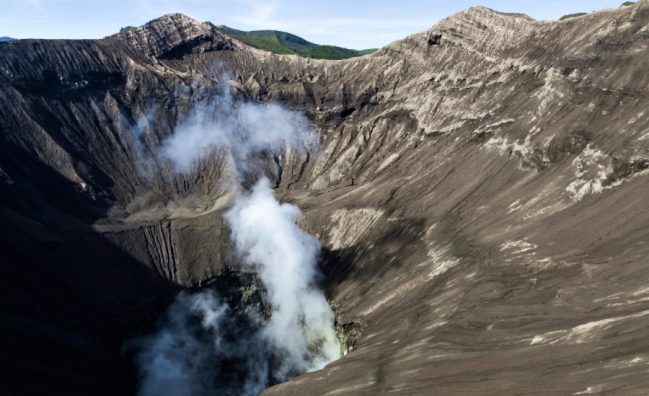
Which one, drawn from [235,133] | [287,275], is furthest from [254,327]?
[235,133]

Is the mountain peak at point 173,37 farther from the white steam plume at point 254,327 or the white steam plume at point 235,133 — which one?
the white steam plume at point 254,327

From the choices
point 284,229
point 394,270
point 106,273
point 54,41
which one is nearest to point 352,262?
point 394,270

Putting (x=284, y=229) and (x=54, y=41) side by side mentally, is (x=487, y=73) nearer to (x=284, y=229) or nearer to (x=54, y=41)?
(x=284, y=229)

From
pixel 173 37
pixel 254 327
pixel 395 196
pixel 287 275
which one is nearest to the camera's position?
pixel 254 327

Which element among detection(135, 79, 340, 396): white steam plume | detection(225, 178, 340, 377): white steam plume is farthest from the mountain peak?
detection(225, 178, 340, 377): white steam plume

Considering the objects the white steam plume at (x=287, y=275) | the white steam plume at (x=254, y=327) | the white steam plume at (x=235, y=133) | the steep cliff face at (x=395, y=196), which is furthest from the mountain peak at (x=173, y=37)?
the white steam plume at (x=287, y=275)

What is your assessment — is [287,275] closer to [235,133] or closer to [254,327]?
[254,327]

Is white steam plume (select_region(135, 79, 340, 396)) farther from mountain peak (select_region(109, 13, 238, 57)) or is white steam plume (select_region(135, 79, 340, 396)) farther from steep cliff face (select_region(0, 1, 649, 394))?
mountain peak (select_region(109, 13, 238, 57))

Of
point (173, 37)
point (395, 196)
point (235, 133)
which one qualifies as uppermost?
point (173, 37)

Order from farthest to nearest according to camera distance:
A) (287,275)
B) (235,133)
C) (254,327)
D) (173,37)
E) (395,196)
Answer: (173,37), (235,133), (395,196), (287,275), (254,327)
